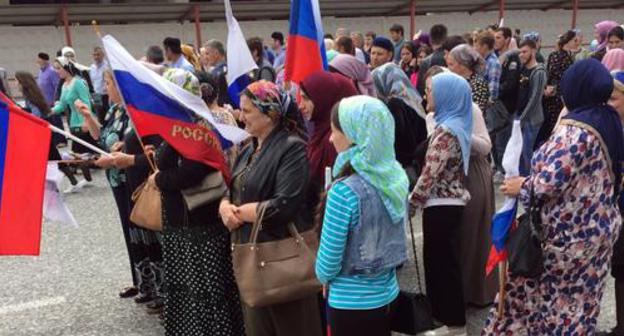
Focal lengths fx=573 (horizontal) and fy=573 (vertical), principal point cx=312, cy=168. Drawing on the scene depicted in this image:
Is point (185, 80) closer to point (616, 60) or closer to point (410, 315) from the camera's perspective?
point (410, 315)

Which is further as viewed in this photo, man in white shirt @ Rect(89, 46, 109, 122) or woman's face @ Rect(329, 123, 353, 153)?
man in white shirt @ Rect(89, 46, 109, 122)

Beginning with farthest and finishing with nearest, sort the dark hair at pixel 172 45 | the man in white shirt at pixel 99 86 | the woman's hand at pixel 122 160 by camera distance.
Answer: the man in white shirt at pixel 99 86 < the dark hair at pixel 172 45 < the woman's hand at pixel 122 160

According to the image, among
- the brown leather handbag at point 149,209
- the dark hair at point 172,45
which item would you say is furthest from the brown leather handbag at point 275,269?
the dark hair at point 172,45

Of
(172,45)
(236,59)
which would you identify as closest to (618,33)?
(236,59)

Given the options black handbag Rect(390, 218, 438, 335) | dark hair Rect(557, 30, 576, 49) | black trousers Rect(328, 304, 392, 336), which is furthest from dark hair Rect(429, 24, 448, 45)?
black trousers Rect(328, 304, 392, 336)

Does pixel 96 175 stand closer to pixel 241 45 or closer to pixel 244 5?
pixel 241 45

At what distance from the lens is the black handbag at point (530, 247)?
8.47ft

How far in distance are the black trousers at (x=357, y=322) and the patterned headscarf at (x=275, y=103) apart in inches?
35.4

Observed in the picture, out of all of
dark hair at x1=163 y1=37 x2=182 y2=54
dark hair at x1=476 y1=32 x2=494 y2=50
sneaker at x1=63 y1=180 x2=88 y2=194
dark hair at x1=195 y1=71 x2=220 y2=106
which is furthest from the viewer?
sneaker at x1=63 y1=180 x2=88 y2=194

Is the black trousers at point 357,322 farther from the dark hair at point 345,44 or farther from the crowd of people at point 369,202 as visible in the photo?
the dark hair at point 345,44

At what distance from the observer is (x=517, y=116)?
6535 mm

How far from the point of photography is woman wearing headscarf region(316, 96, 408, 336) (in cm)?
Answer: 223

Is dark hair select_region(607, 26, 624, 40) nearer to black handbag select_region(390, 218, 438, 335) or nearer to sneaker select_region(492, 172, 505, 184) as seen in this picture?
sneaker select_region(492, 172, 505, 184)

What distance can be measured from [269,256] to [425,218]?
1.17m
